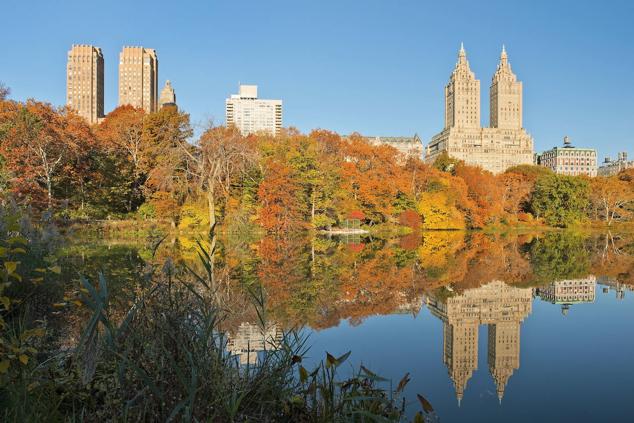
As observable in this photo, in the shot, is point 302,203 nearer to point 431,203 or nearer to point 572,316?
point 431,203

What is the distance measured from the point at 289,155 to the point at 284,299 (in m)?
22.6

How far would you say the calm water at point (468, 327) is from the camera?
13.4ft

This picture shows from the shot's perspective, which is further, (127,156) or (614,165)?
(614,165)

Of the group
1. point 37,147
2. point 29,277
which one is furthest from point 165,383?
point 37,147

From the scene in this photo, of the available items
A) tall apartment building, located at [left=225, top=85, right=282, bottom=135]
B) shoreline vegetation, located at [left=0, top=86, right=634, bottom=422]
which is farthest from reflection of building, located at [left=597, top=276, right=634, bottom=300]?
tall apartment building, located at [left=225, top=85, right=282, bottom=135]

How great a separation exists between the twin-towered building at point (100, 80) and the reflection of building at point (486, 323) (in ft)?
337

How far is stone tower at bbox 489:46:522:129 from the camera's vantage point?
4840 inches

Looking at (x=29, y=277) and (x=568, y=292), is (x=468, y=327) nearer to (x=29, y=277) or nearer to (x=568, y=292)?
(x=568, y=292)

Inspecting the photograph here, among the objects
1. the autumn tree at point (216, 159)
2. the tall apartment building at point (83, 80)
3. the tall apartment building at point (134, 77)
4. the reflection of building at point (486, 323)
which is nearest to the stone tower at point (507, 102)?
the tall apartment building at point (134, 77)

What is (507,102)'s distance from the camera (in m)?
123

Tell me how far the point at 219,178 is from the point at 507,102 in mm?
115115

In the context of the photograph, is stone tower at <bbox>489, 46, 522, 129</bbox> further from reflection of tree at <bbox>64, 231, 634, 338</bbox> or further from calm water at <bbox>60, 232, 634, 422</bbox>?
calm water at <bbox>60, 232, 634, 422</bbox>

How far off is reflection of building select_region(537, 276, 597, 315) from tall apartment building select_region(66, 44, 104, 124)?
111 meters

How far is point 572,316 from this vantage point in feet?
23.9
